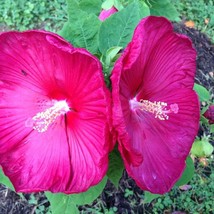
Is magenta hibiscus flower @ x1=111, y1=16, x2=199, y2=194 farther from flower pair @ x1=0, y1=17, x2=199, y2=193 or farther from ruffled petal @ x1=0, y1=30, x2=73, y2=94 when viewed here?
ruffled petal @ x1=0, y1=30, x2=73, y2=94

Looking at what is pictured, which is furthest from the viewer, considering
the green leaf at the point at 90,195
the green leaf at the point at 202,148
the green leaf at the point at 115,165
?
the green leaf at the point at 202,148

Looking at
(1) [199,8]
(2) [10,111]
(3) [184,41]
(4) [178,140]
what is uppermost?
(3) [184,41]

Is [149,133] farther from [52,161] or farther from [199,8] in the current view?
[199,8]

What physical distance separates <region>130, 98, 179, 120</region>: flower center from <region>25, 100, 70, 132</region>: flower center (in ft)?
0.61

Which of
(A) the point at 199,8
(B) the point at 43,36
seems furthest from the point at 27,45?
(A) the point at 199,8

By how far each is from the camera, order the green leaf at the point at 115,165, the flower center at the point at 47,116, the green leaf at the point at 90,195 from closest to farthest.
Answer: the flower center at the point at 47,116 → the green leaf at the point at 115,165 → the green leaf at the point at 90,195

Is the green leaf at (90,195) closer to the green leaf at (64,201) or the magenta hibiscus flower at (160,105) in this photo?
the green leaf at (64,201)

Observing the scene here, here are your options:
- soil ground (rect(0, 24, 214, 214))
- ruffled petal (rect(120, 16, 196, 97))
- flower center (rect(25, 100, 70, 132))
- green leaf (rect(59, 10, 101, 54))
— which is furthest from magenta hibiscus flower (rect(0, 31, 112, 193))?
soil ground (rect(0, 24, 214, 214))

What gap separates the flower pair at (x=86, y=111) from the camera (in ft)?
3.19

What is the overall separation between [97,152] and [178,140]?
0.89 feet

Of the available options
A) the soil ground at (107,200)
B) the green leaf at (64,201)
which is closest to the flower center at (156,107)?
the green leaf at (64,201)

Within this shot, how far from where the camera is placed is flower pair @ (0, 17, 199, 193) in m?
0.97

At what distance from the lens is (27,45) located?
3.27 ft

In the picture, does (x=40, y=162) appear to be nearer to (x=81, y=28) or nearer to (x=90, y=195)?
(x=90, y=195)
